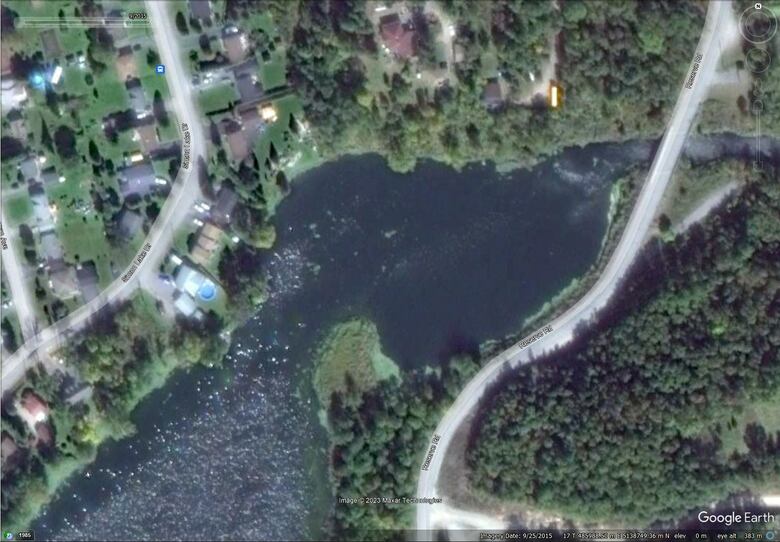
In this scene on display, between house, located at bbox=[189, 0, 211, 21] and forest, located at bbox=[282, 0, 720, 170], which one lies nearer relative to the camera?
forest, located at bbox=[282, 0, 720, 170]

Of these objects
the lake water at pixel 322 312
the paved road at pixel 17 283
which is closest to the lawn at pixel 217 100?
the lake water at pixel 322 312

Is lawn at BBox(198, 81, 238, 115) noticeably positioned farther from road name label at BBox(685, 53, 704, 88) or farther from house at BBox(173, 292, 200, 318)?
road name label at BBox(685, 53, 704, 88)

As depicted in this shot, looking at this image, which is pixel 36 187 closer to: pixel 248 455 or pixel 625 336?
pixel 248 455

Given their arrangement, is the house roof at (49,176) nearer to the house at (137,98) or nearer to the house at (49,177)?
the house at (49,177)

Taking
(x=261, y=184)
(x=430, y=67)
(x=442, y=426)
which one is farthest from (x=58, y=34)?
(x=442, y=426)

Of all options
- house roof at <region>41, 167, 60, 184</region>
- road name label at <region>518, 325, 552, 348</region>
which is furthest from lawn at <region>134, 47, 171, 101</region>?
road name label at <region>518, 325, 552, 348</region>

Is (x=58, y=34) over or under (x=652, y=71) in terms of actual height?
over
